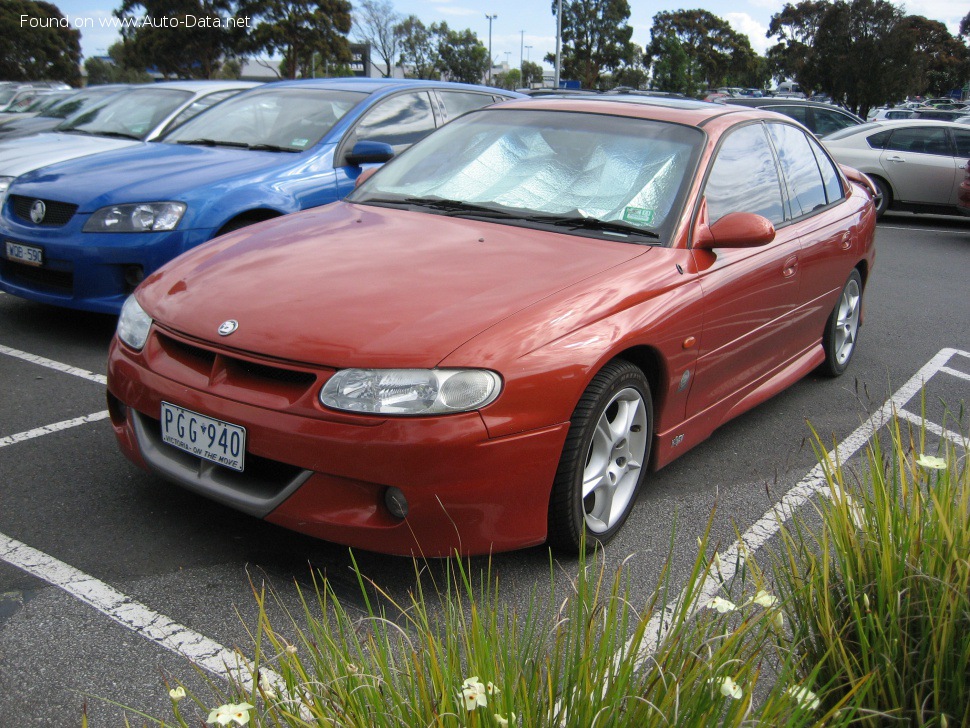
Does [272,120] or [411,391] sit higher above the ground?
[272,120]

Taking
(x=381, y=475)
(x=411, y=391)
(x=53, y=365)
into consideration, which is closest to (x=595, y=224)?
(x=411, y=391)

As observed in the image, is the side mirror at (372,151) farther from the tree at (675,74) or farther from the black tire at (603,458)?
the tree at (675,74)

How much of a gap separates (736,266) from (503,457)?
1610mm

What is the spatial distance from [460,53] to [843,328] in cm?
8673

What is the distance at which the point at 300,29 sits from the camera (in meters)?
42.0

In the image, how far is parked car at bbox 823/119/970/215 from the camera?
12789mm

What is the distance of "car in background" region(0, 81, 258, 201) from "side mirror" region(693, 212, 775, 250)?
5210 millimetres

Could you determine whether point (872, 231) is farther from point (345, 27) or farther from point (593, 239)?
point (345, 27)

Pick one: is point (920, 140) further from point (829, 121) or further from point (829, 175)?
point (829, 175)

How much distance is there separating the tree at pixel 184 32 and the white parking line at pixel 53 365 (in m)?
37.3

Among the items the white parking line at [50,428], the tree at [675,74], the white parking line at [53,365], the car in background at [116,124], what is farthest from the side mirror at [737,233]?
the tree at [675,74]

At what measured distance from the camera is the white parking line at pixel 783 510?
2.03 meters

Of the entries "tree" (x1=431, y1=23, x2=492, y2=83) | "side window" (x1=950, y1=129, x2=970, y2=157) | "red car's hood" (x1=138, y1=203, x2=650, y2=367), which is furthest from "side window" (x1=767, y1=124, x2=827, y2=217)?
"tree" (x1=431, y1=23, x2=492, y2=83)

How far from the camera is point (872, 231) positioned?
5613mm
